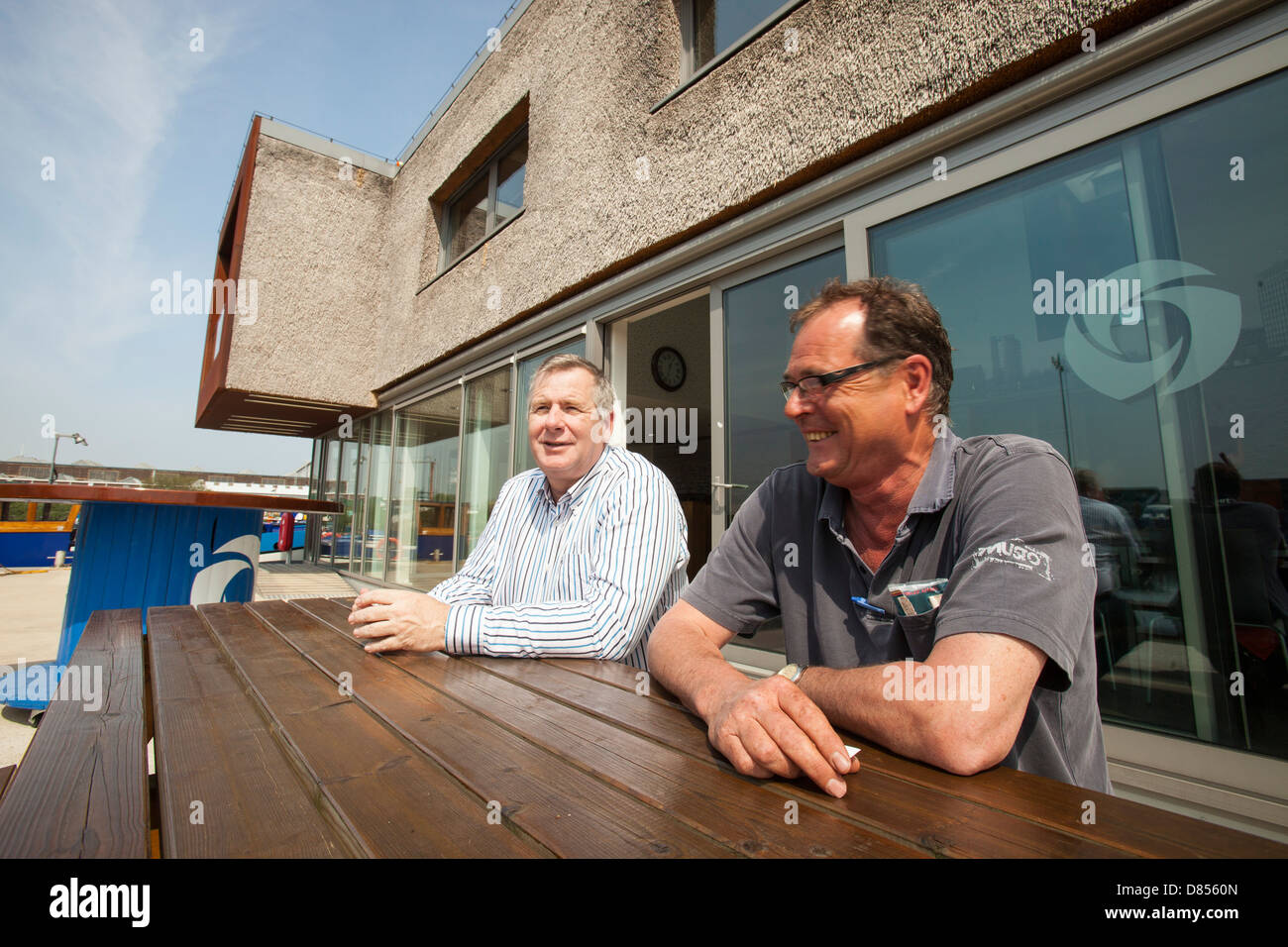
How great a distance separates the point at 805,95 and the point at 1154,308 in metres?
1.75

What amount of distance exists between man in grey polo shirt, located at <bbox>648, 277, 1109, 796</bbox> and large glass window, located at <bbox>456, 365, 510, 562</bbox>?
4.14 meters

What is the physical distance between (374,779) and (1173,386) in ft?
7.45

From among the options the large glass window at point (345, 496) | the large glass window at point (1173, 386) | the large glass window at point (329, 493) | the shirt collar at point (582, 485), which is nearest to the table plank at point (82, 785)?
the shirt collar at point (582, 485)

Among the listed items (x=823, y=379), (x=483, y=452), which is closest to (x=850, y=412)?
(x=823, y=379)

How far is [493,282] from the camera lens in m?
5.25

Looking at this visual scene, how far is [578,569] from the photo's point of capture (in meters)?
1.75

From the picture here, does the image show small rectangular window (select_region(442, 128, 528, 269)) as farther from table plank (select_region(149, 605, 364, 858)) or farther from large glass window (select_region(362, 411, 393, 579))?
table plank (select_region(149, 605, 364, 858))

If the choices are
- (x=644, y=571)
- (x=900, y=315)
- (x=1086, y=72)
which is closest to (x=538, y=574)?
(x=644, y=571)

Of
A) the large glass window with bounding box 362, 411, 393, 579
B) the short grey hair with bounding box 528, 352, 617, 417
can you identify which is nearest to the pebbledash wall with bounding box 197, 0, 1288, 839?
the short grey hair with bounding box 528, 352, 617, 417

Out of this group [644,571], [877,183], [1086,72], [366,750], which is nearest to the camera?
[366,750]

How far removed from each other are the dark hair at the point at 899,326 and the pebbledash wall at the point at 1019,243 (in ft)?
3.01

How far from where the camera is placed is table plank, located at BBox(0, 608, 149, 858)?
586 millimetres

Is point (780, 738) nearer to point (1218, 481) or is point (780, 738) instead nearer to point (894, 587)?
point (894, 587)
